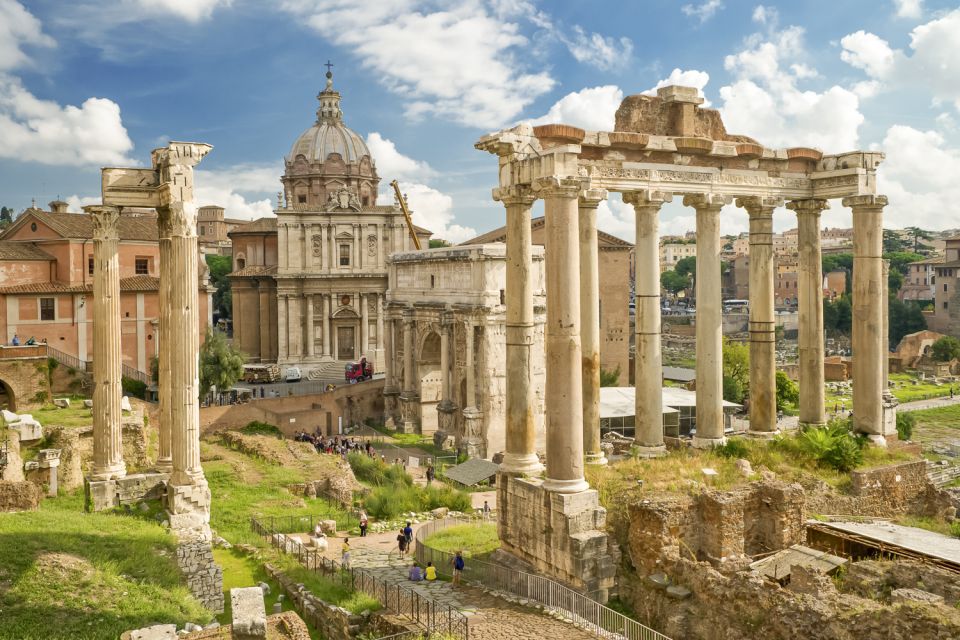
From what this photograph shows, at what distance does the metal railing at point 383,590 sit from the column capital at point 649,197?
866 cm

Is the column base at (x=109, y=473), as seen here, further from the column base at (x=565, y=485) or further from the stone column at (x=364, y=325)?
the stone column at (x=364, y=325)

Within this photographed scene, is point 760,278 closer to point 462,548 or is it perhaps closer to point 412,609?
point 462,548

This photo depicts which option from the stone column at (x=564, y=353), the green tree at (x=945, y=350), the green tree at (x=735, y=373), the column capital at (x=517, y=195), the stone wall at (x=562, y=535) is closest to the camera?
the stone wall at (x=562, y=535)

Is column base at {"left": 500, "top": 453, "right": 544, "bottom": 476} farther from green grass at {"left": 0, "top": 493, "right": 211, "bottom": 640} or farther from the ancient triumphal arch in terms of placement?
green grass at {"left": 0, "top": 493, "right": 211, "bottom": 640}

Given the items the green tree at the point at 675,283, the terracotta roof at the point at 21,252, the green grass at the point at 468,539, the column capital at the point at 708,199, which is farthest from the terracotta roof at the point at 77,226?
the green tree at the point at 675,283

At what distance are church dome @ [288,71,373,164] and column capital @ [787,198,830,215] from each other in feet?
146

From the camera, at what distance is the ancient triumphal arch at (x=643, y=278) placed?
13438 millimetres

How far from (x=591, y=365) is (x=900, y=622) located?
7666 millimetres

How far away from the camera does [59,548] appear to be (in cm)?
1304

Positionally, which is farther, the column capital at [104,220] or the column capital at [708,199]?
the column capital at [708,199]

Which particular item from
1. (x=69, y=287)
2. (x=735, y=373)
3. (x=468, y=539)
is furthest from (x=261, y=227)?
(x=468, y=539)

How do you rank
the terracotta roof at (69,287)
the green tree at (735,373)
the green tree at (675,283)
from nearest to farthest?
the terracotta roof at (69,287)
the green tree at (735,373)
the green tree at (675,283)

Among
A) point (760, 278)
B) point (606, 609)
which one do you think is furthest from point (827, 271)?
point (606, 609)

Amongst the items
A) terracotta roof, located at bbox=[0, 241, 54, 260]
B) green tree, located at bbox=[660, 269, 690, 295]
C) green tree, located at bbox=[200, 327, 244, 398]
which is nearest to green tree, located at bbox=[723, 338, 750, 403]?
green tree, located at bbox=[200, 327, 244, 398]
